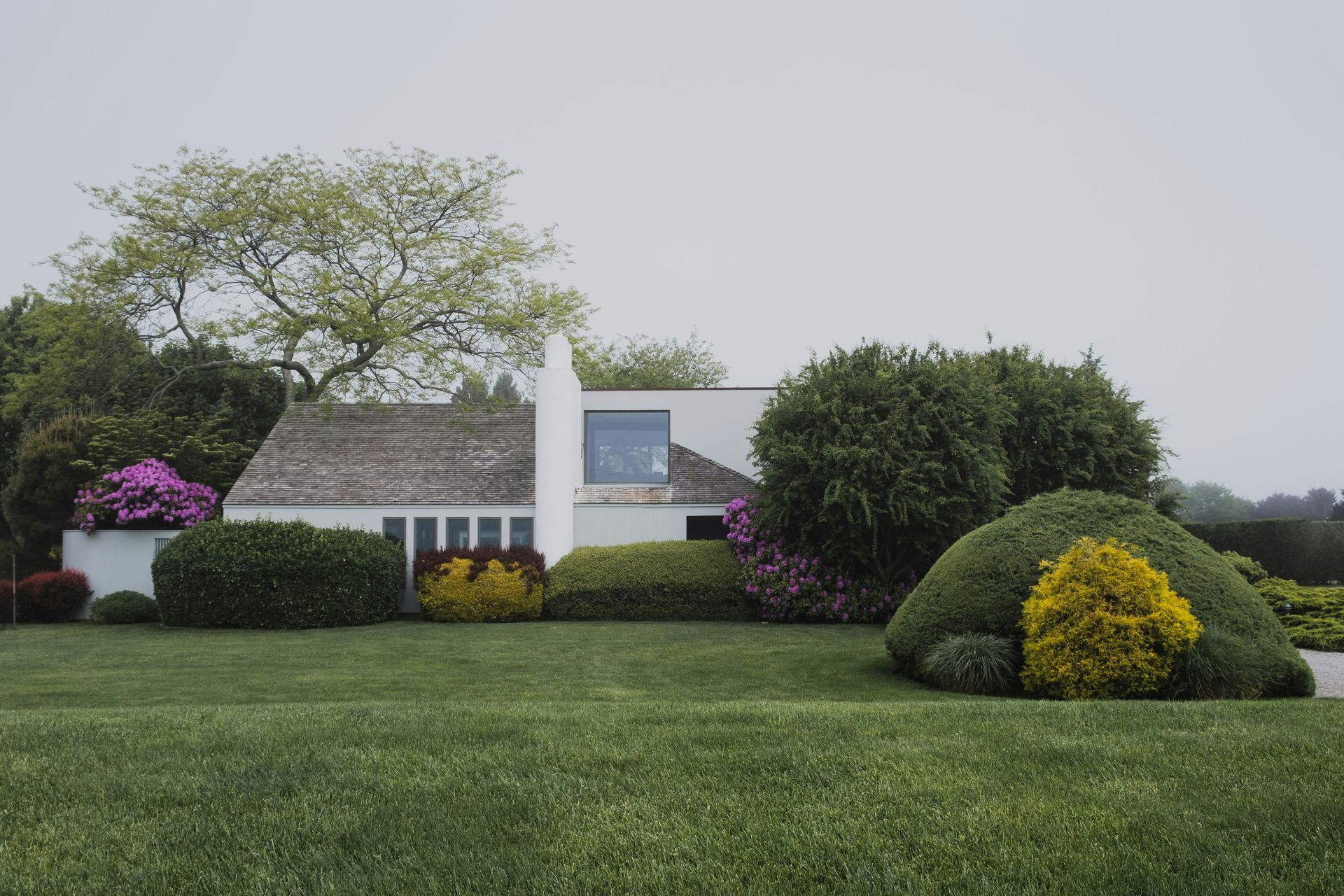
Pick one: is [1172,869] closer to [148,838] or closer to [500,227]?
[148,838]

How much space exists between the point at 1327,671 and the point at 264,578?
1933 cm

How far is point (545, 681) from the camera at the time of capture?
41.2 ft

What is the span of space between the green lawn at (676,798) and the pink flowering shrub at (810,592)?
39.5ft

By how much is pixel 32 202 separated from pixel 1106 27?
74.0 feet

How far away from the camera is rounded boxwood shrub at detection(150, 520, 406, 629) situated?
21141 millimetres

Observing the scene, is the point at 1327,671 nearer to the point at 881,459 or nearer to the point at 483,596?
the point at 881,459

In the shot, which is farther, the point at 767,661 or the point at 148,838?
the point at 767,661

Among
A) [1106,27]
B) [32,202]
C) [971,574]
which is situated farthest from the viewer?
[32,202]

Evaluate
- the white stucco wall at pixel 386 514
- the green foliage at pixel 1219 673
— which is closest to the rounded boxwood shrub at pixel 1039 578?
the green foliage at pixel 1219 673

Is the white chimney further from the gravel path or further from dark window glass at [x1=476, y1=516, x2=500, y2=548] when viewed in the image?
the gravel path

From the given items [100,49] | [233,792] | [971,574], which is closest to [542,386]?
[100,49]

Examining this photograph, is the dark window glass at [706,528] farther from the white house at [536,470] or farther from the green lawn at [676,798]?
the green lawn at [676,798]

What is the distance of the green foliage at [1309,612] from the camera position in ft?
53.2

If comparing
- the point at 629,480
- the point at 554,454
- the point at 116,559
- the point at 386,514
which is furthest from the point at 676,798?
the point at 116,559
